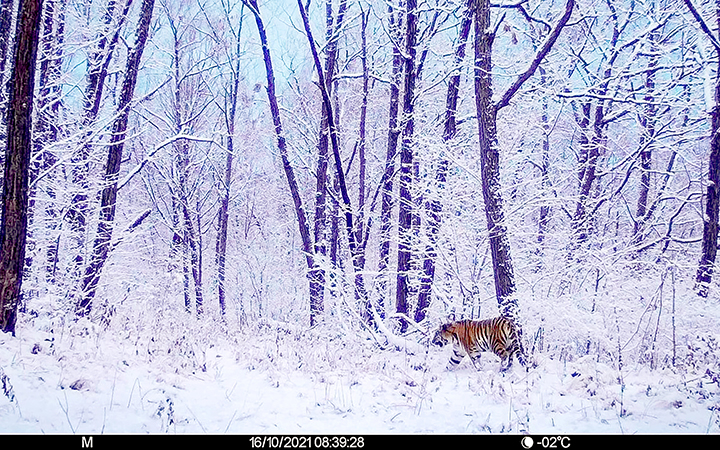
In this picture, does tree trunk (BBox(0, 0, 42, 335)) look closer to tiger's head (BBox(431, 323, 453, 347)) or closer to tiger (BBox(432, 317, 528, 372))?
tiger's head (BBox(431, 323, 453, 347))

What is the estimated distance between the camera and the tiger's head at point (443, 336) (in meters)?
7.02

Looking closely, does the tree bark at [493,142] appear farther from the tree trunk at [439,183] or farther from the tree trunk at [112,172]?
the tree trunk at [112,172]

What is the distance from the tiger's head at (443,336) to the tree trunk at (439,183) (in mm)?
2829

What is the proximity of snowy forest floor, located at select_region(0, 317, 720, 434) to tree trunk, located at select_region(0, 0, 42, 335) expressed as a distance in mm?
909

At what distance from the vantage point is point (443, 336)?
7.06m

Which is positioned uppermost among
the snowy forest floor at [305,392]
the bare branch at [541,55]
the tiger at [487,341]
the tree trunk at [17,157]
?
the bare branch at [541,55]

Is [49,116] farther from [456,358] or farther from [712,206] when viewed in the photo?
[712,206]

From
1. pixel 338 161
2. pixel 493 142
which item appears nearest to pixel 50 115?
pixel 338 161

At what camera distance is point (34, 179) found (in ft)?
30.3

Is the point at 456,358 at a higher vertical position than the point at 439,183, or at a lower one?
lower

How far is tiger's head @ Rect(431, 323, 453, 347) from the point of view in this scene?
702 centimetres

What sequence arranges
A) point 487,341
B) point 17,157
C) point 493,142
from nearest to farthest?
point 17,157, point 487,341, point 493,142

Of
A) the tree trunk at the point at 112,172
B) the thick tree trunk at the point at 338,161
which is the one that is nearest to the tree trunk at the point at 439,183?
the thick tree trunk at the point at 338,161

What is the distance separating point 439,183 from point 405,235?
1289 millimetres
